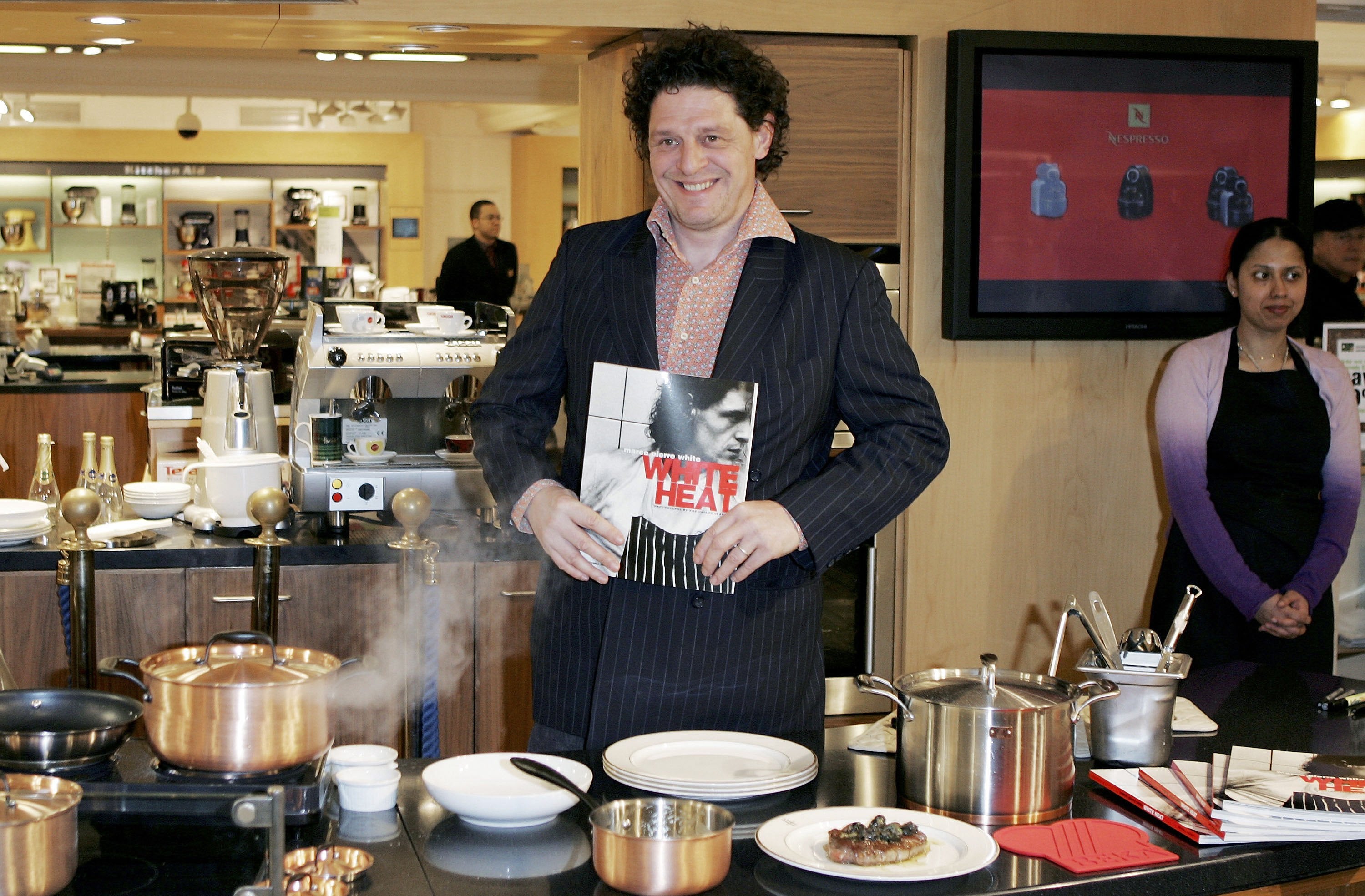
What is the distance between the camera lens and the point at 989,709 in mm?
1444

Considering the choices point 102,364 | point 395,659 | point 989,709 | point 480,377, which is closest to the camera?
point 989,709

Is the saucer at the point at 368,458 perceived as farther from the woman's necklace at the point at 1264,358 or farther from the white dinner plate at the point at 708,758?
the woman's necklace at the point at 1264,358

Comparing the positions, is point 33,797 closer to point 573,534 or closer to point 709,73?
point 573,534

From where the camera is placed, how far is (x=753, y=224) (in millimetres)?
1946

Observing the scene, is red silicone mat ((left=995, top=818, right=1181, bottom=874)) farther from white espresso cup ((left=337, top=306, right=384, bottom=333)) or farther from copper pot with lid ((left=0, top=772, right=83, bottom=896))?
white espresso cup ((left=337, top=306, right=384, bottom=333))

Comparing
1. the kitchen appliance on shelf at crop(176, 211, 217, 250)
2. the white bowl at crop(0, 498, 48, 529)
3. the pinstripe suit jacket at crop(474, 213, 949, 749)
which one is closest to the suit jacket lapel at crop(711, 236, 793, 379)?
the pinstripe suit jacket at crop(474, 213, 949, 749)

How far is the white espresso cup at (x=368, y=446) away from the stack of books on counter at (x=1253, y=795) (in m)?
2.06

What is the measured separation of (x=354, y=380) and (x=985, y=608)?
1840 mm

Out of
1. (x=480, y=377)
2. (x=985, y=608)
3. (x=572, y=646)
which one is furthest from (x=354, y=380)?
(x=985, y=608)

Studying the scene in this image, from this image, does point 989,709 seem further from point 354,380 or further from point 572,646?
point 354,380

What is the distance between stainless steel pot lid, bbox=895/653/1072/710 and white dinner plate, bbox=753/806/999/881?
127mm

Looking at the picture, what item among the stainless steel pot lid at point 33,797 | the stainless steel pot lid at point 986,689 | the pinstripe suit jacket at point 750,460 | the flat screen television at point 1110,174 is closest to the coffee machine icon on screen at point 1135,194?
the flat screen television at point 1110,174

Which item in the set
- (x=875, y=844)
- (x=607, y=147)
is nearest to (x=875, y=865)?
(x=875, y=844)

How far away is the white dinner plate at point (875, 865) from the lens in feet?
4.30
